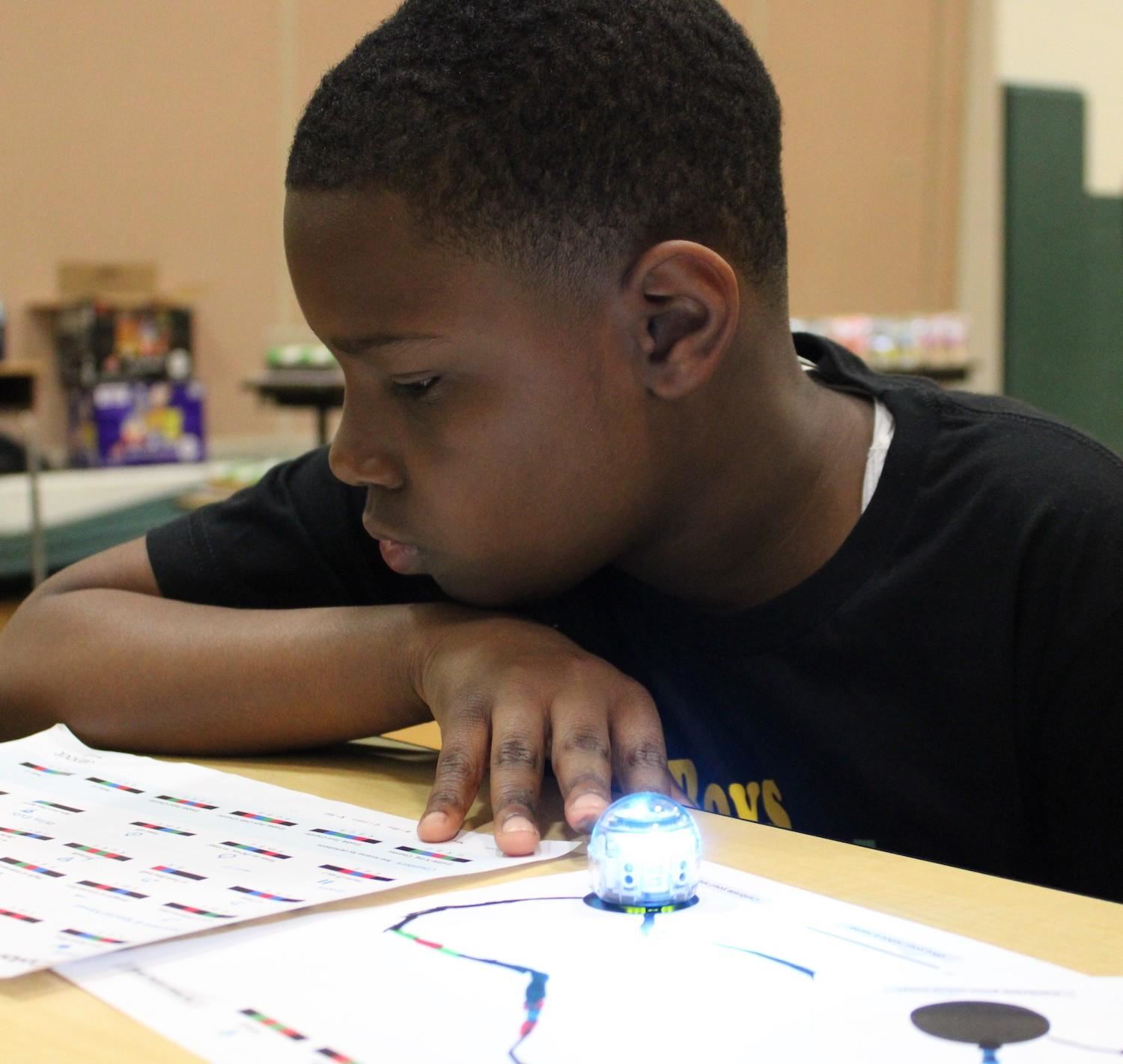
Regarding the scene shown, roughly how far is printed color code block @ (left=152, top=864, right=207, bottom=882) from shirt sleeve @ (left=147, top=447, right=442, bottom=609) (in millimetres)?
453

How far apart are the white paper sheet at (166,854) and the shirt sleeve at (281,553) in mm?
242

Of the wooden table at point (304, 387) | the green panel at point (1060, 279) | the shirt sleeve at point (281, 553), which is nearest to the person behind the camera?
the shirt sleeve at point (281, 553)

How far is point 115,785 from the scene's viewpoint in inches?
31.2

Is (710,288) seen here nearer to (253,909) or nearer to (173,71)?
(253,909)

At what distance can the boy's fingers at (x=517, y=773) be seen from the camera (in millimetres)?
660

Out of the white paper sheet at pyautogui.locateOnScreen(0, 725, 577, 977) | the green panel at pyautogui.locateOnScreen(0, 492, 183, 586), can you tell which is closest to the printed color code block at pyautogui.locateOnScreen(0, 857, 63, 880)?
the white paper sheet at pyautogui.locateOnScreen(0, 725, 577, 977)

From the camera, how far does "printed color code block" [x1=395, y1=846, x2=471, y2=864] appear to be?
2.12ft

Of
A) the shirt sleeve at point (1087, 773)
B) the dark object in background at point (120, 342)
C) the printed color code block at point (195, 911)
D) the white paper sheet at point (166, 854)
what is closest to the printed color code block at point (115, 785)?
the white paper sheet at point (166, 854)

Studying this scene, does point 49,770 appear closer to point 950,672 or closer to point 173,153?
point 950,672

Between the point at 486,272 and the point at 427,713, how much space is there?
274 mm

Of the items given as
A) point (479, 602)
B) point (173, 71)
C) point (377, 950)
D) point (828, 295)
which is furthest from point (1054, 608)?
point (828, 295)

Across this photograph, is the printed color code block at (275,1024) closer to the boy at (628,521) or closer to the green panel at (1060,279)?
the boy at (628,521)

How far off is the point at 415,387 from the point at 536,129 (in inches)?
6.1

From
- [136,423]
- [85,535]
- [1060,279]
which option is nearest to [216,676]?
[85,535]
